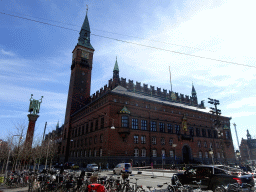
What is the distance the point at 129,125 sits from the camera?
37.8m

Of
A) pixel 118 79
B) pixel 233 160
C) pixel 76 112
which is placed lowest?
pixel 233 160

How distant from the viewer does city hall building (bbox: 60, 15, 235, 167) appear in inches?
1431

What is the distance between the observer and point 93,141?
40812 mm

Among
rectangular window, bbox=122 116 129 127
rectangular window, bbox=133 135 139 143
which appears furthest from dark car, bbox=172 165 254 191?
rectangular window, bbox=133 135 139 143

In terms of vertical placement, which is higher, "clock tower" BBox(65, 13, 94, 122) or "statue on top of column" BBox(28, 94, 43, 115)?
"clock tower" BBox(65, 13, 94, 122)

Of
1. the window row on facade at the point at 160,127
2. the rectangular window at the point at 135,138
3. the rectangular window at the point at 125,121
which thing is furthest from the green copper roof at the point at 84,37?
the rectangular window at the point at 135,138

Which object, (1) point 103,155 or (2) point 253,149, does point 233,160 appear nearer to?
(2) point 253,149

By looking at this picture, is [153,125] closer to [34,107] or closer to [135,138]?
[135,138]

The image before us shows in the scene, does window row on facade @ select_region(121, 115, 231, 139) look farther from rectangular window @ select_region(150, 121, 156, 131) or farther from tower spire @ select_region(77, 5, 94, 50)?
tower spire @ select_region(77, 5, 94, 50)

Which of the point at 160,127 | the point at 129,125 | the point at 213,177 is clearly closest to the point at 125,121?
the point at 129,125

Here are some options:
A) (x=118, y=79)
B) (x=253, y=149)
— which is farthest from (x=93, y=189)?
(x=253, y=149)

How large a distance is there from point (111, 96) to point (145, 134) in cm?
1219

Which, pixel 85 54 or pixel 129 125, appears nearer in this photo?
pixel 129 125

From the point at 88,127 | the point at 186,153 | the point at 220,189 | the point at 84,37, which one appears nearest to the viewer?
the point at 220,189
